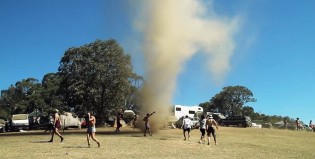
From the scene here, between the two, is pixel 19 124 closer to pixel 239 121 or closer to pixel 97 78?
pixel 97 78

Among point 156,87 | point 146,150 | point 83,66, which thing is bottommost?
point 146,150

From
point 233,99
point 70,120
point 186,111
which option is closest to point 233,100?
point 233,99

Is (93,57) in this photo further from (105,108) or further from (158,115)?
(158,115)

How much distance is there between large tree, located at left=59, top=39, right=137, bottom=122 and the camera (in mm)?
57219

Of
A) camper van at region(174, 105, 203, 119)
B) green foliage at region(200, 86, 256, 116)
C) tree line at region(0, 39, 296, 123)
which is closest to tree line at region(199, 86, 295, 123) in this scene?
green foliage at region(200, 86, 256, 116)

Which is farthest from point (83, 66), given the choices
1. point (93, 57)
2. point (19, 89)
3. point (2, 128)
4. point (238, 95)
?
point (238, 95)

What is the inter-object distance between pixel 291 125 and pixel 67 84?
38.6 meters

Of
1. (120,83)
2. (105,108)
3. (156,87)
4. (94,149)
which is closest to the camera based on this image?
(94,149)

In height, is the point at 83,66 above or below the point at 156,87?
above

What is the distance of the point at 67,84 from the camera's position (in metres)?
61.3

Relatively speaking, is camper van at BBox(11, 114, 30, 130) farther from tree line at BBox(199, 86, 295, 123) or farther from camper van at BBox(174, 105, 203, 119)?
tree line at BBox(199, 86, 295, 123)

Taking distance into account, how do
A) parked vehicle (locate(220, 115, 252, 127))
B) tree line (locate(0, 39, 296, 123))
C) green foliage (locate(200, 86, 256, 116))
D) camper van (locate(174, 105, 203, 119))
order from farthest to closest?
green foliage (locate(200, 86, 256, 116)) < camper van (locate(174, 105, 203, 119)) < parked vehicle (locate(220, 115, 252, 127)) < tree line (locate(0, 39, 296, 123))

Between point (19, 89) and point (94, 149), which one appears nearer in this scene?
point (94, 149)

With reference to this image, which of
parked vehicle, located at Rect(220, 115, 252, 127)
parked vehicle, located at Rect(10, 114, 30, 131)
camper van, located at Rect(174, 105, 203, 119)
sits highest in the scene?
camper van, located at Rect(174, 105, 203, 119)
